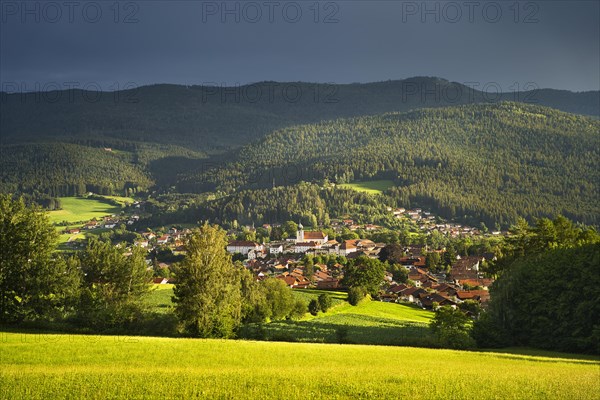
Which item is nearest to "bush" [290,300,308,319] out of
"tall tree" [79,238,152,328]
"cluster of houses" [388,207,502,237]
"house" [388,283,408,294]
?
"tall tree" [79,238,152,328]

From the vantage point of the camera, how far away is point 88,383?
19891mm

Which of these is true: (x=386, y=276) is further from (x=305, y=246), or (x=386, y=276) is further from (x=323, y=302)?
(x=305, y=246)

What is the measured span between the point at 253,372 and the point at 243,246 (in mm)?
118460

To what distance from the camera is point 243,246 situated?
141 metres

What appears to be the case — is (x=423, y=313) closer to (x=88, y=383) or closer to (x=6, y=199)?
(x=6, y=199)

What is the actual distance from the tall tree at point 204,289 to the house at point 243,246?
100836 mm

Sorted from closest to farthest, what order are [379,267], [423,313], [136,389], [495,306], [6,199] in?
1. [136,389]
2. [6,199]
3. [495,306]
4. [423,313]
5. [379,267]

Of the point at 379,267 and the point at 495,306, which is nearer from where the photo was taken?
the point at 495,306

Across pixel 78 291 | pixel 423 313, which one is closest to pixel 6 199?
pixel 78 291

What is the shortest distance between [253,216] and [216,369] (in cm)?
17652

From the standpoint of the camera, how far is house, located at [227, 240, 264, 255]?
138 metres

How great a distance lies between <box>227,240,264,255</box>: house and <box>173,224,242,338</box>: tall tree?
100836 mm

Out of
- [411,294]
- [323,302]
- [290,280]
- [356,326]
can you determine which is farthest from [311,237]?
[356,326]

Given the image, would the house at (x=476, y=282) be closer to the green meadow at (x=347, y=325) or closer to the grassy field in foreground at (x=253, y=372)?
the green meadow at (x=347, y=325)
